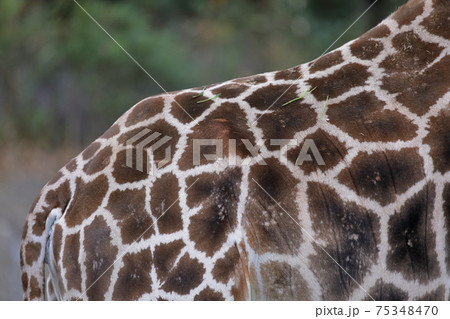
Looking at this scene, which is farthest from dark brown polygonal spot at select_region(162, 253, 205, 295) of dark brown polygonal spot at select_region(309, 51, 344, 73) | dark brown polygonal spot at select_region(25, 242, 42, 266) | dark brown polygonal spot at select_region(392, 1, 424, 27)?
dark brown polygonal spot at select_region(392, 1, 424, 27)

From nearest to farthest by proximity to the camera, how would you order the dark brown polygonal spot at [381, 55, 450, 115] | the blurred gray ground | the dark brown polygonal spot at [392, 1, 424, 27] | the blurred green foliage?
1. the dark brown polygonal spot at [381, 55, 450, 115]
2. the dark brown polygonal spot at [392, 1, 424, 27]
3. the blurred gray ground
4. the blurred green foliage

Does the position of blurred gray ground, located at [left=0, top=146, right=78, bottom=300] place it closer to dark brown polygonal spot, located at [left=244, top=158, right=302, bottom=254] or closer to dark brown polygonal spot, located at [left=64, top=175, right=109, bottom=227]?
dark brown polygonal spot, located at [left=64, top=175, right=109, bottom=227]

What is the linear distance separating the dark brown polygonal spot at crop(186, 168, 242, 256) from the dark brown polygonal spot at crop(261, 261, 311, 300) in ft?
0.68

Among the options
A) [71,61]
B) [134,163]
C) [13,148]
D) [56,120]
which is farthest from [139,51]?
[134,163]

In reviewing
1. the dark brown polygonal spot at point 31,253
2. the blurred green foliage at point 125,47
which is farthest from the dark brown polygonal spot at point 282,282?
the blurred green foliage at point 125,47

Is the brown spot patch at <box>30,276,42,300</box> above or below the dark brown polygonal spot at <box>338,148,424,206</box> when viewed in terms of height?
below

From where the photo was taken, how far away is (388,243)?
249 cm

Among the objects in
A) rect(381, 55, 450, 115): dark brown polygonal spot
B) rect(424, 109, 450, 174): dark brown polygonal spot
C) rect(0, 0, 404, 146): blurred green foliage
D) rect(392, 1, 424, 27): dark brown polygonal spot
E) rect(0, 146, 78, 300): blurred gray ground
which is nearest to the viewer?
rect(424, 109, 450, 174): dark brown polygonal spot

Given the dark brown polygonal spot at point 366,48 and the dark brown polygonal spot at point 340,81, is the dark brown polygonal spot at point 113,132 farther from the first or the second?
the dark brown polygonal spot at point 366,48

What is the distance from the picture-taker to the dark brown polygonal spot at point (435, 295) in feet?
8.20

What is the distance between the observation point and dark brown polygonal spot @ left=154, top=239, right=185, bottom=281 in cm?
→ 245

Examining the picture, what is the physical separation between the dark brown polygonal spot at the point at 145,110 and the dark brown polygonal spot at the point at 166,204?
0.32 m

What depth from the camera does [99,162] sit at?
2.67m

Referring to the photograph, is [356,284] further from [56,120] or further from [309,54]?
[309,54]
